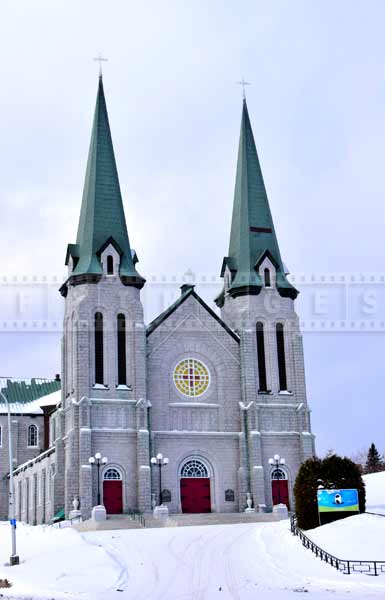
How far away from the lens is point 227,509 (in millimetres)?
61000

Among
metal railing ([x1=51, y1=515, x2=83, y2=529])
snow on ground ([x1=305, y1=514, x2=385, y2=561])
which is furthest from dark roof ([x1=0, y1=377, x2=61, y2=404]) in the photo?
snow on ground ([x1=305, y1=514, x2=385, y2=561])

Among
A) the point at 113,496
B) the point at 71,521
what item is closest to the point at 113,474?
the point at 113,496

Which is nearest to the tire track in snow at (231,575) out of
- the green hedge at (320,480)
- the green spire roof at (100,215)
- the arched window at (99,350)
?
the green hedge at (320,480)

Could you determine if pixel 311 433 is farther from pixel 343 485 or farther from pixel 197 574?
pixel 197 574

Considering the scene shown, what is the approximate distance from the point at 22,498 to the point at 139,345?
19.0 metres

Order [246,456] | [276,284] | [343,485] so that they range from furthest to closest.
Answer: [276,284] → [246,456] → [343,485]

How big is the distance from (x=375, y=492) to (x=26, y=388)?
117 feet

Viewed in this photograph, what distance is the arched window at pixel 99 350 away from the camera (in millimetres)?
60719

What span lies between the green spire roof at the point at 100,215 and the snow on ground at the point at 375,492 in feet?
68.8

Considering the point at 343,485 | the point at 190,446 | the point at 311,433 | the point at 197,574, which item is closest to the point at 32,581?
the point at 197,574

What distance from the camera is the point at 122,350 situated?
204 feet

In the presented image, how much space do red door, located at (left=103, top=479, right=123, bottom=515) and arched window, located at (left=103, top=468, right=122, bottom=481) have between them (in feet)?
0.52

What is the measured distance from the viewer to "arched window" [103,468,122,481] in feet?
193

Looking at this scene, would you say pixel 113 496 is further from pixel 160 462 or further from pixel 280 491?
pixel 280 491
